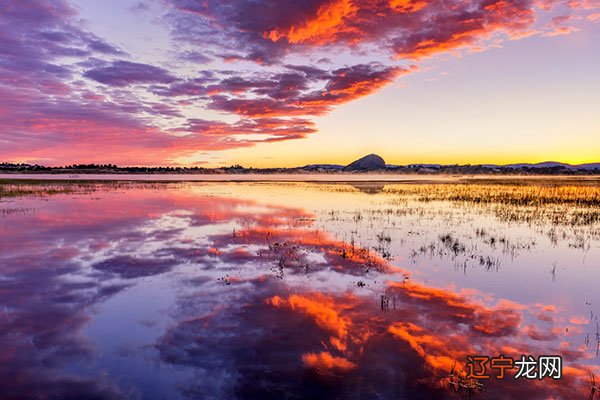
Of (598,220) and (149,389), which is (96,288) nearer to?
(149,389)

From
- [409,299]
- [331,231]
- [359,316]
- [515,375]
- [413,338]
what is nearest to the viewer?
[515,375]

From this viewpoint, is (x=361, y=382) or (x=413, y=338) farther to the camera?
(x=413, y=338)

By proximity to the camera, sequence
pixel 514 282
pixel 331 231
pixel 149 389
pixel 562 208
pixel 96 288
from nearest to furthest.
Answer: pixel 149 389 → pixel 96 288 → pixel 514 282 → pixel 331 231 → pixel 562 208

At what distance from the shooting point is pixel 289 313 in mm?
9758

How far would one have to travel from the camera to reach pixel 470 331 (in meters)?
8.73

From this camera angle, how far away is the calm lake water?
6660 millimetres

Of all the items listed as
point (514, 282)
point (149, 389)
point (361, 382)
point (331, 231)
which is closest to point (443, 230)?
point (331, 231)

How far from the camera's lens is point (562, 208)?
106 feet

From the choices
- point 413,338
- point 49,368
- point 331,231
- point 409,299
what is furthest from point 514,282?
point 49,368

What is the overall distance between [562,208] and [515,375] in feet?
104

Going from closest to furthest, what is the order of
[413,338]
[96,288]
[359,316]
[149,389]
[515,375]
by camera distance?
[149,389], [515,375], [413,338], [359,316], [96,288]

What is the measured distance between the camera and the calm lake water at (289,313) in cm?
666

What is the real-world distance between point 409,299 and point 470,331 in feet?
7.52

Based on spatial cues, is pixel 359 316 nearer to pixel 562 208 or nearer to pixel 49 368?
pixel 49 368
